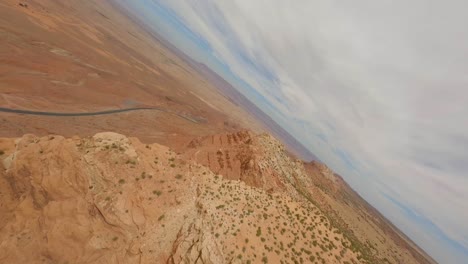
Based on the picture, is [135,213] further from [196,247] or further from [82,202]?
[196,247]

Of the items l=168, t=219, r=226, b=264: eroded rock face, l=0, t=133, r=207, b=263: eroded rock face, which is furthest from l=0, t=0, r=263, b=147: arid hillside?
l=168, t=219, r=226, b=264: eroded rock face

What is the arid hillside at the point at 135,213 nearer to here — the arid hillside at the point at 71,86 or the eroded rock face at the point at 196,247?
the eroded rock face at the point at 196,247

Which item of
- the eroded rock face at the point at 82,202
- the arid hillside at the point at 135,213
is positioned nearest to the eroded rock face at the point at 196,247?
the arid hillside at the point at 135,213

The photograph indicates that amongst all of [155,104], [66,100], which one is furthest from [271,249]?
[155,104]

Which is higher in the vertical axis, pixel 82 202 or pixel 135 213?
pixel 135 213

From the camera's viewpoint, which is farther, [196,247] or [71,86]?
[71,86]

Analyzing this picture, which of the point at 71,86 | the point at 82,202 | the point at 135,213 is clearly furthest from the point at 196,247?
the point at 71,86

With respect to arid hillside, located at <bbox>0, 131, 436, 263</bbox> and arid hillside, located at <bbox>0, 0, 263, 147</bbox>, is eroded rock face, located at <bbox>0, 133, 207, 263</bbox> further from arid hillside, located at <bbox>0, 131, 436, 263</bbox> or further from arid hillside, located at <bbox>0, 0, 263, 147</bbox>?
arid hillside, located at <bbox>0, 0, 263, 147</bbox>

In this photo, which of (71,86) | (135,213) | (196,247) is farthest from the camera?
(71,86)

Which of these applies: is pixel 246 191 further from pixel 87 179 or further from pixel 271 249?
pixel 87 179

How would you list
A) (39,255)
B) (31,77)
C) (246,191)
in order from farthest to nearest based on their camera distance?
(31,77)
(246,191)
(39,255)
